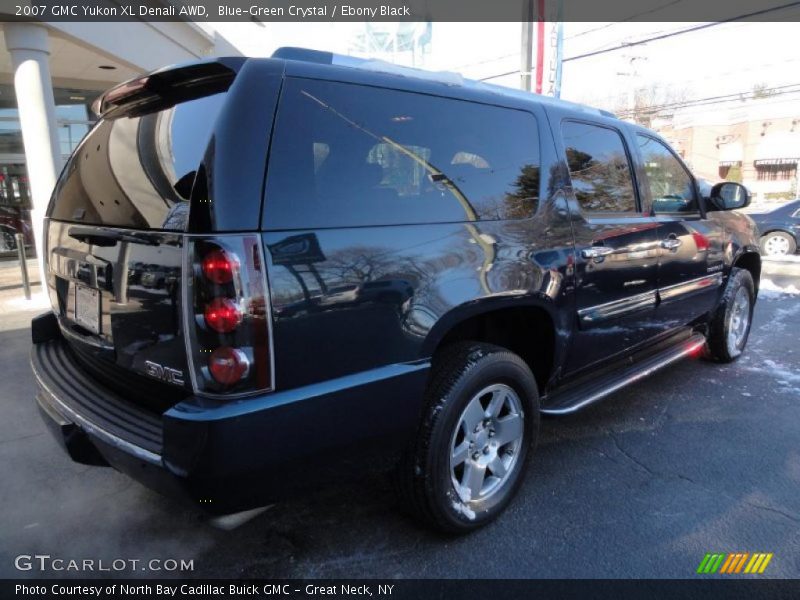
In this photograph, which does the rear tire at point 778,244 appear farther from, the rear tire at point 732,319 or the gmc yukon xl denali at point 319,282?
the gmc yukon xl denali at point 319,282

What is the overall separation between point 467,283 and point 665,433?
214 centimetres

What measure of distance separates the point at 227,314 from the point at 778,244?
13.7m

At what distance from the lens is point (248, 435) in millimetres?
1758

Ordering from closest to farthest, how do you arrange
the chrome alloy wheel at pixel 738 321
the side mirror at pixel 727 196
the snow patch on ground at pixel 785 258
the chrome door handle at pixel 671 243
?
the chrome door handle at pixel 671 243, the side mirror at pixel 727 196, the chrome alloy wheel at pixel 738 321, the snow patch on ground at pixel 785 258

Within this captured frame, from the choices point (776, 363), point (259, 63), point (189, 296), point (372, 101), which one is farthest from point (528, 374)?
point (776, 363)

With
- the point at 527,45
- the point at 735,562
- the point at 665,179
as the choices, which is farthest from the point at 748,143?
Result: the point at 735,562

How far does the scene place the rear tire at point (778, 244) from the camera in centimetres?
1195

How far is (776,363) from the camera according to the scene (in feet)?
16.3

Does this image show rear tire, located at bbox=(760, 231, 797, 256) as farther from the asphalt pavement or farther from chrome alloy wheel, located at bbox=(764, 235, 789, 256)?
the asphalt pavement

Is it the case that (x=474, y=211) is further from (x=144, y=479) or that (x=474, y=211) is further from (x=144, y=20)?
(x=144, y=20)

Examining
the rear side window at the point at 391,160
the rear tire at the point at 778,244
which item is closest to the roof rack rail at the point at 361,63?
the rear side window at the point at 391,160

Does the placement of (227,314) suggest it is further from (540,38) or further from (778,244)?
(778,244)

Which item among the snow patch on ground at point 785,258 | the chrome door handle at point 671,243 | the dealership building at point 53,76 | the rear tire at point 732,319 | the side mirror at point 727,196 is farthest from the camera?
the snow patch on ground at point 785,258

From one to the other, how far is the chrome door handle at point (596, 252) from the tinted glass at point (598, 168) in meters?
0.23
